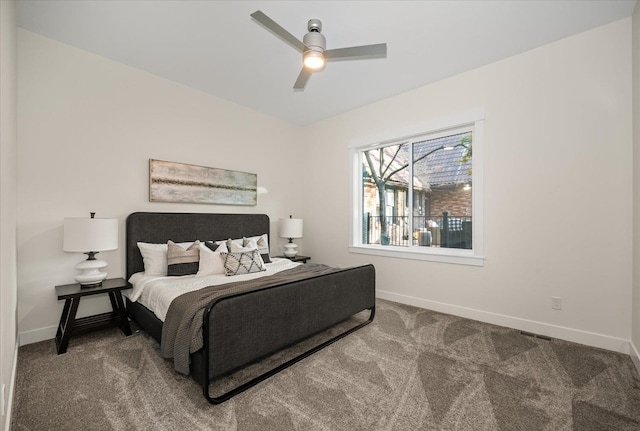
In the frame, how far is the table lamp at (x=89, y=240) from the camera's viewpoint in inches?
100

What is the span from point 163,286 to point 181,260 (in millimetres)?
560

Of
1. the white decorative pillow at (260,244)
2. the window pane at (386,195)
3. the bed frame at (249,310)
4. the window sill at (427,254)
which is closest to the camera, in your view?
the bed frame at (249,310)

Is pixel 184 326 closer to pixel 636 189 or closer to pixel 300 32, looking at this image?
pixel 300 32

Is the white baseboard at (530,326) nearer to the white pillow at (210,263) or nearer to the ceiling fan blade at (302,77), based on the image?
the white pillow at (210,263)

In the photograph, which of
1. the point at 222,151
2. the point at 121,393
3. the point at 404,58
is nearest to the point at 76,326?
the point at 121,393

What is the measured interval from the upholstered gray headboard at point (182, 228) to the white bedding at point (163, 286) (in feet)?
1.19

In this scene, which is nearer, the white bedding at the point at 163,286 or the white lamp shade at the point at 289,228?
the white bedding at the point at 163,286

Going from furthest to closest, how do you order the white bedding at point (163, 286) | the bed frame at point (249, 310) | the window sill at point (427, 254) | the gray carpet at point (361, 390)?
1. the window sill at point (427, 254)
2. the white bedding at point (163, 286)
3. the bed frame at point (249, 310)
4. the gray carpet at point (361, 390)

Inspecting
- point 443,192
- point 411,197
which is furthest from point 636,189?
point 411,197

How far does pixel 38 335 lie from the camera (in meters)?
2.69

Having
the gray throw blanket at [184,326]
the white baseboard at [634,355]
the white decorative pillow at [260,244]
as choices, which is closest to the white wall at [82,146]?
the white decorative pillow at [260,244]

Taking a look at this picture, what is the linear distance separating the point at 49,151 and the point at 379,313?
150 inches

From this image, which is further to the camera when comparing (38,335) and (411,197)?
(411,197)

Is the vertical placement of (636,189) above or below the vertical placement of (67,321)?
above
